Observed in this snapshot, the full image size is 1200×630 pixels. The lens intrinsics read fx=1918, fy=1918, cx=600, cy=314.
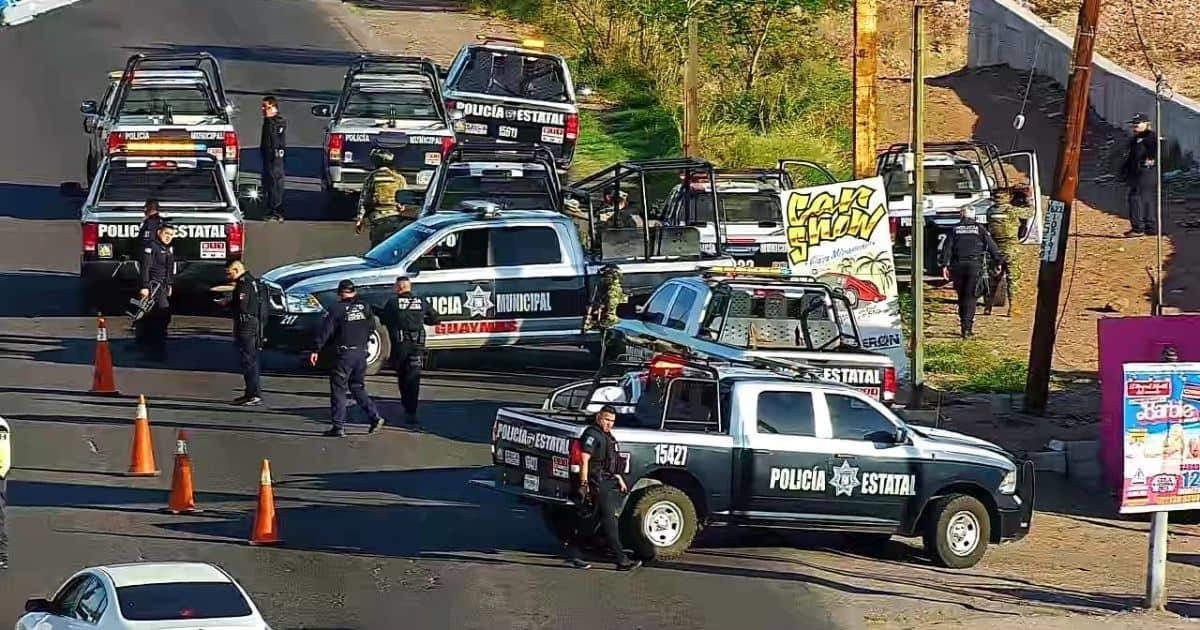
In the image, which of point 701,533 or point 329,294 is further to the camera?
point 329,294

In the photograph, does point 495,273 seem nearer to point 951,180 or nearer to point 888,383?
point 888,383

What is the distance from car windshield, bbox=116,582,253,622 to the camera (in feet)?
33.8

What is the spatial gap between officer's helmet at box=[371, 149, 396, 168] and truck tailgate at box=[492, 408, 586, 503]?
Result: 12.0m

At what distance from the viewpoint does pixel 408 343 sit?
63.3 ft

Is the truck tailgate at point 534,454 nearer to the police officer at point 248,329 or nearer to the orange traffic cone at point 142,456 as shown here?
the orange traffic cone at point 142,456

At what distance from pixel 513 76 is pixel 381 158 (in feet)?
14.2

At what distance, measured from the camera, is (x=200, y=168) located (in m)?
23.8

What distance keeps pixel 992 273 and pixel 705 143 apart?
30.2ft

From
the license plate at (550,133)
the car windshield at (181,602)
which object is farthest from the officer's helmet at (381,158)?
the car windshield at (181,602)

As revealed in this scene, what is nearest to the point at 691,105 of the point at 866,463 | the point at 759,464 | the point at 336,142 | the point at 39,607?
the point at 336,142

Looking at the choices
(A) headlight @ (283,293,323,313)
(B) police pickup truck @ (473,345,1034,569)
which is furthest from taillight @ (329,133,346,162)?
(B) police pickup truck @ (473,345,1034,569)

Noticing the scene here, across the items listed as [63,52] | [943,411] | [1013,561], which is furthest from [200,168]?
[63,52]

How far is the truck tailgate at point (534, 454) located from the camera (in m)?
14.9

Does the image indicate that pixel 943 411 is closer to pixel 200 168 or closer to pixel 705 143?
pixel 200 168
